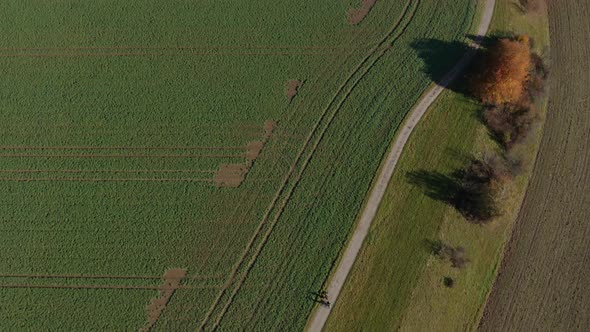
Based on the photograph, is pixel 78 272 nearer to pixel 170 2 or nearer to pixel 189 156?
pixel 189 156

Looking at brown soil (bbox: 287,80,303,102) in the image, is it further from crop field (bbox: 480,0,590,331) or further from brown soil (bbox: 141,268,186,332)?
crop field (bbox: 480,0,590,331)

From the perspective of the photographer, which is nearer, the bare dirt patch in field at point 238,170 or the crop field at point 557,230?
the crop field at point 557,230

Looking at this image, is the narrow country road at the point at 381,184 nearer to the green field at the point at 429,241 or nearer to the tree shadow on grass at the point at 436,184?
the green field at the point at 429,241

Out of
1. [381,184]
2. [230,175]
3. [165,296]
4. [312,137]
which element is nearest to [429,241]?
[381,184]

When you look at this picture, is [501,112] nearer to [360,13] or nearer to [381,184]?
[381,184]

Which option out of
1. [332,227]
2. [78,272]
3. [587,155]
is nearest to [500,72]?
[587,155]

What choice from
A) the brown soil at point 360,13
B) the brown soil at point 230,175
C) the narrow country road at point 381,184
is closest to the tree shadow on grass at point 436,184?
the narrow country road at point 381,184
